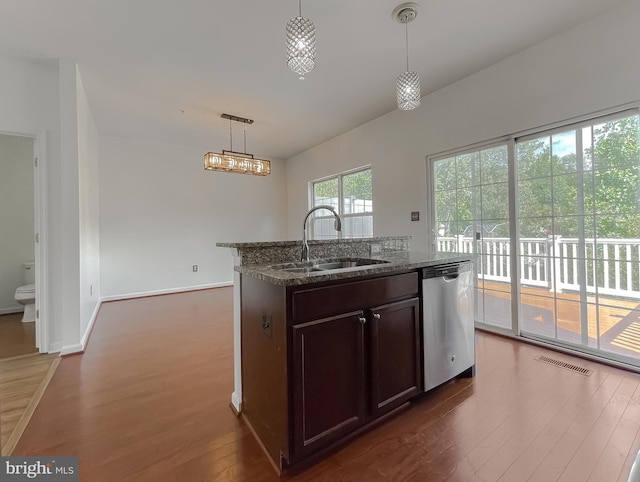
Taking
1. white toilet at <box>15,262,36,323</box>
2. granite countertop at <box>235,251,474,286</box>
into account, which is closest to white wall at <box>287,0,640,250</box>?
granite countertop at <box>235,251,474,286</box>

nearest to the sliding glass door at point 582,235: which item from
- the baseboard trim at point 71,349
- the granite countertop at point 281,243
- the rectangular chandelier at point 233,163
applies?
the granite countertop at point 281,243

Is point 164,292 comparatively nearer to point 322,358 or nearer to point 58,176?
point 58,176

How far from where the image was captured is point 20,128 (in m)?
2.67

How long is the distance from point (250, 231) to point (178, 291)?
5.94 ft

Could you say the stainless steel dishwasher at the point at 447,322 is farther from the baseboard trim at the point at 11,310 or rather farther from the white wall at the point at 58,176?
the baseboard trim at the point at 11,310

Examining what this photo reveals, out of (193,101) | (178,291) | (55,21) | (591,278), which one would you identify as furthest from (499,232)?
(178,291)

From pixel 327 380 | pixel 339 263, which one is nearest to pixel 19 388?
pixel 327 380

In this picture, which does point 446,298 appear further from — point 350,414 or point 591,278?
Result: point 591,278

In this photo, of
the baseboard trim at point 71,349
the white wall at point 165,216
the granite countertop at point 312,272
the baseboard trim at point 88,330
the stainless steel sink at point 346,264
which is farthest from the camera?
the white wall at point 165,216

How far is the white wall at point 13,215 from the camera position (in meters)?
4.00

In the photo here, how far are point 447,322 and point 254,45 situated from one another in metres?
2.75

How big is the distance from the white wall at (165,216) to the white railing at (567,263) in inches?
175

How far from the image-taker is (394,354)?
1.66 m

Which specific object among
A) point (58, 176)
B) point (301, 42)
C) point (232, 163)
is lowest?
point (58, 176)
